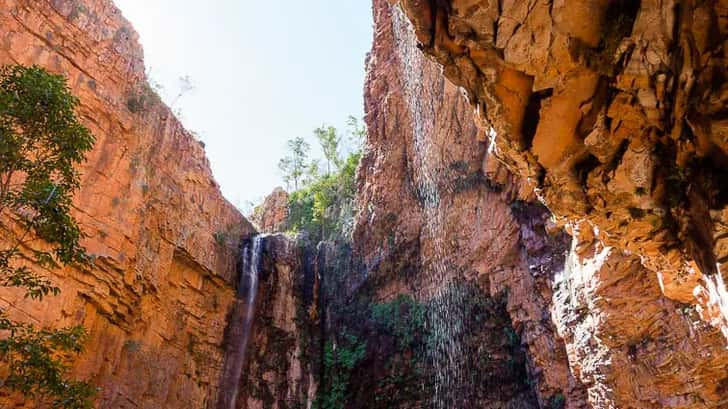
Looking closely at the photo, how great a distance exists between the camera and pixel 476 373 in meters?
13.2

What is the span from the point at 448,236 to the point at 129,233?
334 inches

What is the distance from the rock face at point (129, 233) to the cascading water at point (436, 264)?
6.56 m

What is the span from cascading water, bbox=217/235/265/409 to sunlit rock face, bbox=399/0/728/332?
1307 centimetres

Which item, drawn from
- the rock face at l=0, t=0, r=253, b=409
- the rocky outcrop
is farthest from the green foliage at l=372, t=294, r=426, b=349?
the rocky outcrop

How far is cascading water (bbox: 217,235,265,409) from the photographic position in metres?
15.5

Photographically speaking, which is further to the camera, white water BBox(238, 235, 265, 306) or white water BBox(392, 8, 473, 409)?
white water BBox(238, 235, 265, 306)

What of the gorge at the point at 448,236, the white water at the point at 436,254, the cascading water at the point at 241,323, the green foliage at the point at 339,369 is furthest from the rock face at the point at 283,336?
the white water at the point at 436,254

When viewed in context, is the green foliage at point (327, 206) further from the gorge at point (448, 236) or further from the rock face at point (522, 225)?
the rock face at point (522, 225)

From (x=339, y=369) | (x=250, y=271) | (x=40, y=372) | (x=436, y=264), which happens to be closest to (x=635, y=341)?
(x=436, y=264)

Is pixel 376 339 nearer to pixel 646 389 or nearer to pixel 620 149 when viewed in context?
pixel 646 389

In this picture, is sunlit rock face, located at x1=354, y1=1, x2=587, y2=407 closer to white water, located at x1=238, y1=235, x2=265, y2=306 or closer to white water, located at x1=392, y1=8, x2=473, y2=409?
white water, located at x1=392, y1=8, x2=473, y2=409

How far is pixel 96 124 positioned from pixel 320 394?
10.3 metres

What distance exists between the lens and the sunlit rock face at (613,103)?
3.62 metres

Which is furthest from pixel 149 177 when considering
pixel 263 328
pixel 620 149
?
pixel 620 149
